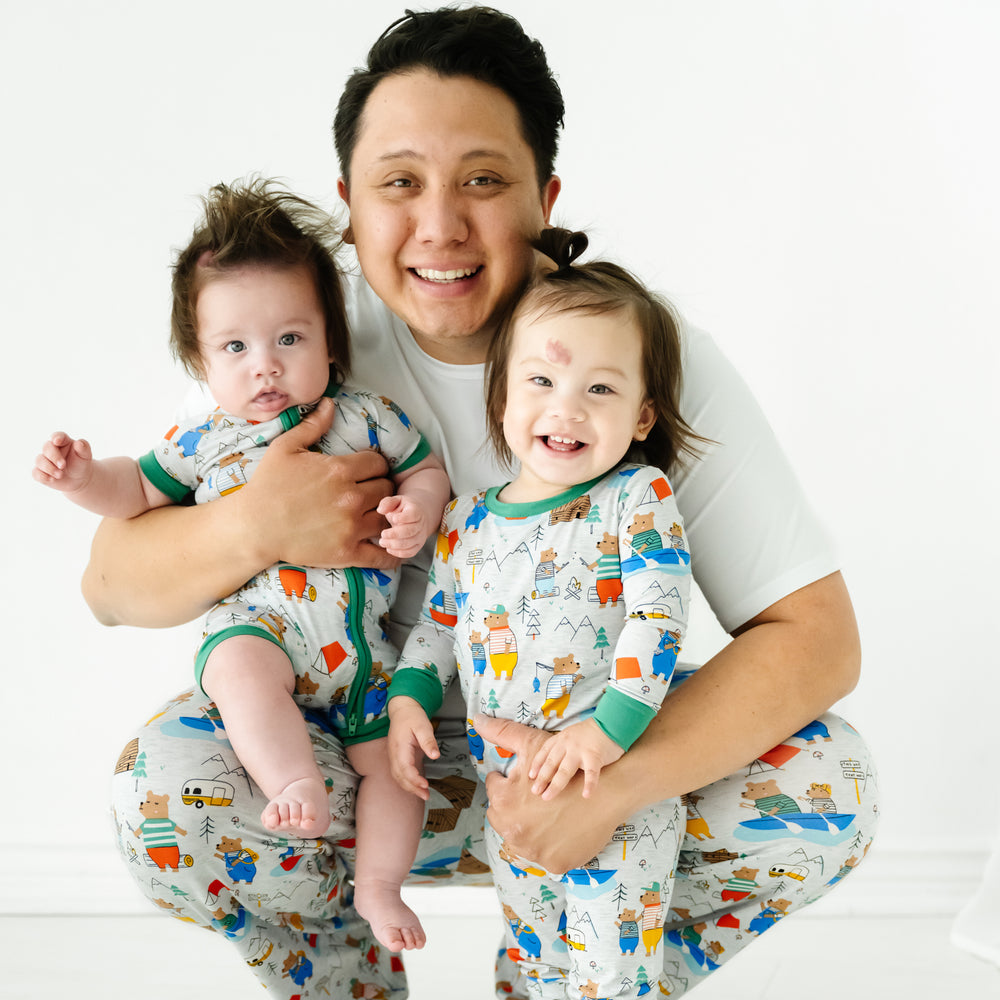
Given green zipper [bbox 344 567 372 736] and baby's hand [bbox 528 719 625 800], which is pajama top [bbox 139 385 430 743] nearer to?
green zipper [bbox 344 567 372 736]

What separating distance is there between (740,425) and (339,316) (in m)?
0.65

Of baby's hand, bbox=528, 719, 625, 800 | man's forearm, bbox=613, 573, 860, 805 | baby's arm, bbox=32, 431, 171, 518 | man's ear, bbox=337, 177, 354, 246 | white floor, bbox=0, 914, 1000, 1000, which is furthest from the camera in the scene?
white floor, bbox=0, 914, 1000, 1000

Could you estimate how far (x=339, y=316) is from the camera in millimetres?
1806

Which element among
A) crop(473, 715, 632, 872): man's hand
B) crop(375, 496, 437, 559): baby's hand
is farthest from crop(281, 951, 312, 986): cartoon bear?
crop(375, 496, 437, 559): baby's hand

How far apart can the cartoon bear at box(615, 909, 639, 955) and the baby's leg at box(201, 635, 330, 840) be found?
0.40 m

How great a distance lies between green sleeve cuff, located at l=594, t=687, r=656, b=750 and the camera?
1.44 meters

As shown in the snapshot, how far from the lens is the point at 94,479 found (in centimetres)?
170

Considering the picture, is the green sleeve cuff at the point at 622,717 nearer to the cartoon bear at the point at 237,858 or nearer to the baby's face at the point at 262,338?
the cartoon bear at the point at 237,858

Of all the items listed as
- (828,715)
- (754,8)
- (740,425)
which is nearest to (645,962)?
(828,715)

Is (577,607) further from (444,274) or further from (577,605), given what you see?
(444,274)

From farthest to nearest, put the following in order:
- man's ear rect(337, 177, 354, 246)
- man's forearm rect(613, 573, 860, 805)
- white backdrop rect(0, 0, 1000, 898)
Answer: white backdrop rect(0, 0, 1000, 898), man's ear rect(337, 177, 354, 246), man's forearm rect(613, 573, 860, 805)

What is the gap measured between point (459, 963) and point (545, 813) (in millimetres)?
1175

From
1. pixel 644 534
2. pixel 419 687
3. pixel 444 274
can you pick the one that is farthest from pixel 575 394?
pixel 419 687

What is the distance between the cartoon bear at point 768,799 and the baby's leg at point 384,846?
0.48 m
